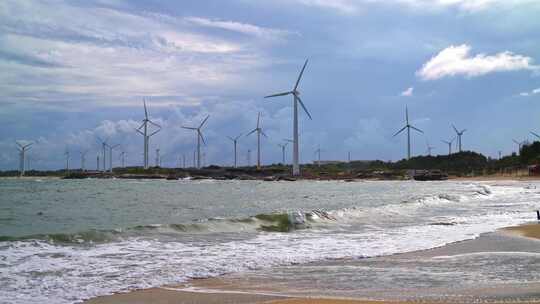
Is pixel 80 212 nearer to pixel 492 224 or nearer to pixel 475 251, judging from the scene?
pixel 492 224

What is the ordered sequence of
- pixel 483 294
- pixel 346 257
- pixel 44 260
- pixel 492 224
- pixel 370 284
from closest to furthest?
pixel 483 294
pixel 370 284
pixel 44 260
pixel 346 257
pixel 492 224

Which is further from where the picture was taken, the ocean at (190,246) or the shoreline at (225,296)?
the ocean at (190,246)

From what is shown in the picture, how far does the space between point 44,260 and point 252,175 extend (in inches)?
6563

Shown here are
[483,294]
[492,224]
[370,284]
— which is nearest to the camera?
[483,294]

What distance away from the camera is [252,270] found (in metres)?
14.3

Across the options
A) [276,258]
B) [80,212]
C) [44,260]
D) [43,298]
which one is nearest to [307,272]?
[276,258]

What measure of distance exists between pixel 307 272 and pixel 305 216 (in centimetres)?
1574

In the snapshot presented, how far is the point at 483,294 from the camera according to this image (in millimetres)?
10289

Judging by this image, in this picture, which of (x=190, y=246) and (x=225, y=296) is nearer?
(x=225, y=296)

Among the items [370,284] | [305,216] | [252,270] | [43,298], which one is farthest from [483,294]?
[305,216]

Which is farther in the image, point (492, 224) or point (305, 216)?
point (305, 216)

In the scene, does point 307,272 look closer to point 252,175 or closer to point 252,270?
point 252,270

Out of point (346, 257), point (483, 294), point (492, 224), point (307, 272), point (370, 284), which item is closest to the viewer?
point (483, 294)

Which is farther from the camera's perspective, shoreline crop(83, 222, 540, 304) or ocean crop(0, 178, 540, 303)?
ocean crop(0, 178, 540, 303)
